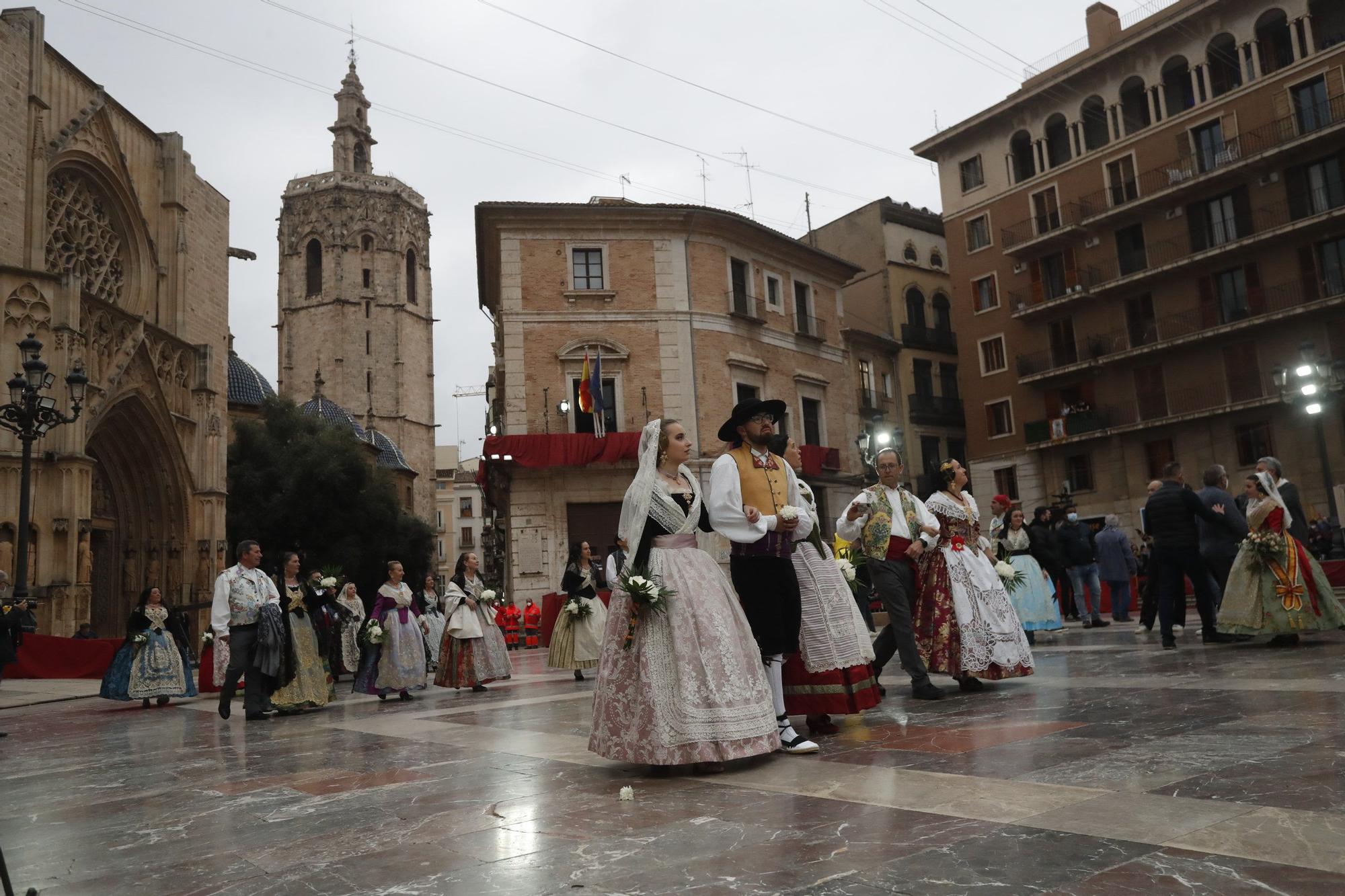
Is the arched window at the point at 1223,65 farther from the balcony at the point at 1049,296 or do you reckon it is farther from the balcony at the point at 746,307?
the balcony at the point at 746,307

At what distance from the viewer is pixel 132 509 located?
27.1 meters

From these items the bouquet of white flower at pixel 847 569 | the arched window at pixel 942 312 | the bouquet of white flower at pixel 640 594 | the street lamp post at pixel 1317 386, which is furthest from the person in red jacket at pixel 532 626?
the arched window at pixel 942 312

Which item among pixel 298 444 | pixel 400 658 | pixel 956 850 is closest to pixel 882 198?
pixel 298 444

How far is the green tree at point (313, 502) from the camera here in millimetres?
38844

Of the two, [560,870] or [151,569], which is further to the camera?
[151,569]

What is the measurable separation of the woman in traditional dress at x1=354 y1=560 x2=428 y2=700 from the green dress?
28.6 ft

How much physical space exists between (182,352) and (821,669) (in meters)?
26.6

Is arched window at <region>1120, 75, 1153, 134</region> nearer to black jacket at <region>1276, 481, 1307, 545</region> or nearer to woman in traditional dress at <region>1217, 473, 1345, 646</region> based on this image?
black jacket at <region>1276, 481, 1307, 545</region>

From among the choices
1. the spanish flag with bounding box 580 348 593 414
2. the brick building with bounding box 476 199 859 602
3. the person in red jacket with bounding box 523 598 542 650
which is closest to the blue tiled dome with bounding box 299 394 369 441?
the brick building with bounding box 476 199 859 602

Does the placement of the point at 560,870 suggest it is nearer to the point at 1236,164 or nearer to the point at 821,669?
the point at 821,669

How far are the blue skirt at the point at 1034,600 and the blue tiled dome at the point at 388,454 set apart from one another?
5106 cm

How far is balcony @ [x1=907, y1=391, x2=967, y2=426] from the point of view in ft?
136

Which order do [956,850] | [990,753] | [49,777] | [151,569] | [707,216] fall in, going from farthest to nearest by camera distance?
1. [707,216]
2. [151,569]
3. [49,777]
4. [990,753]
5. [956,850]

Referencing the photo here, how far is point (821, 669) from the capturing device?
634 centimetres
